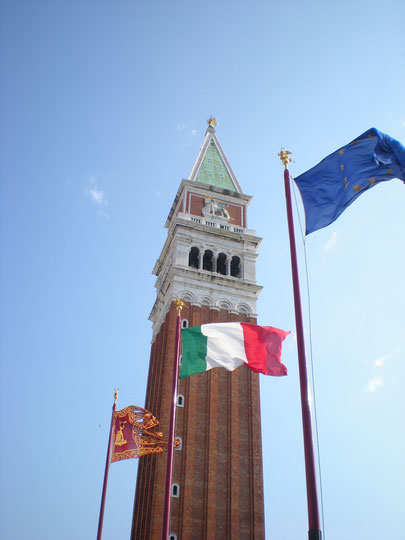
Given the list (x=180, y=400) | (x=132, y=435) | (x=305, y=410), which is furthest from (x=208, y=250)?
(x=305, y=410)

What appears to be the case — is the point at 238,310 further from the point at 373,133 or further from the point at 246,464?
the point at 373,133

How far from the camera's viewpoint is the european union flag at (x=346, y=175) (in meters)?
16.5

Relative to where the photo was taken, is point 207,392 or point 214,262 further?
point 214,262

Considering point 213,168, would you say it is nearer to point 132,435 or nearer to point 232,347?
point 132,435

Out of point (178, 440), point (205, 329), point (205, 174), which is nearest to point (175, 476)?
point (178, 440)

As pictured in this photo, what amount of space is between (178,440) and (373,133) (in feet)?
80.4

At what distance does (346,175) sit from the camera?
17109mm

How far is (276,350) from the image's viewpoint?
19.3 m

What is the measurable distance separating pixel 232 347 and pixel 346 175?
754cm

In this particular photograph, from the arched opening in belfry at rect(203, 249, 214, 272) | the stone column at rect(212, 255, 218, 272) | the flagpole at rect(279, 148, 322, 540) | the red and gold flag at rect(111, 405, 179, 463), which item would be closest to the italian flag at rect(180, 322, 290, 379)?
the flagpole at rect(279, 148, 322, 540)

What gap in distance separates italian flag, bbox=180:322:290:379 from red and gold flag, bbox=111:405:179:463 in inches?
399

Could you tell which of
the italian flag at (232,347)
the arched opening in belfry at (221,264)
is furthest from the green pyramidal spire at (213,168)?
the italian flag at (232,347)

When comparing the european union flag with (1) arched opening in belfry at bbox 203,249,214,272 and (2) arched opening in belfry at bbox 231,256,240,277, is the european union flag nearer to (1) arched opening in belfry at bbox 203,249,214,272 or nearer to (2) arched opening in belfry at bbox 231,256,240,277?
(1) arched opening in belfry at bbox 203,249,214,272

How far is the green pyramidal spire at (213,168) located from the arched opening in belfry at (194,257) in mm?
8951
